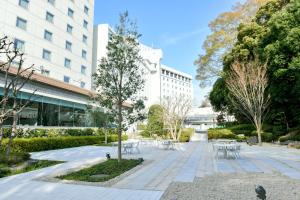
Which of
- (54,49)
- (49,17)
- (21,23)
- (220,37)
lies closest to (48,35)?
(54,49)

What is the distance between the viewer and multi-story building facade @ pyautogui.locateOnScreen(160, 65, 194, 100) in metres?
113

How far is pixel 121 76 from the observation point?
476 inches

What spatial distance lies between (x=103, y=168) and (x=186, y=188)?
4536 mm

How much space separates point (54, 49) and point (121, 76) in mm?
23129

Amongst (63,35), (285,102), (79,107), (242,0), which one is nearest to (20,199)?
(79,107)

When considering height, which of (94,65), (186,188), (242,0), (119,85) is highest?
(242,0)

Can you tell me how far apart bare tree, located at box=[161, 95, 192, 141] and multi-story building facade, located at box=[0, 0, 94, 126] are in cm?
1035

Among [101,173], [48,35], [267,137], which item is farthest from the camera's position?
[48,35]

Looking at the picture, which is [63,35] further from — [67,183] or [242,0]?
[67,183]

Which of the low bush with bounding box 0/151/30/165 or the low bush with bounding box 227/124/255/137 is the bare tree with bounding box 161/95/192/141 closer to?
the low bush with bounding box 227/124/255/137

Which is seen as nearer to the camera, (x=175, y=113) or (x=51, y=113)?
(x=51, y=113)

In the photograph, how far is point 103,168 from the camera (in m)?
10.6

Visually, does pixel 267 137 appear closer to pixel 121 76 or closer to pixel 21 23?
pixel 121 76

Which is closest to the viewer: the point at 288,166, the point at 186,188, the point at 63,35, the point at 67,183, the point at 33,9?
the point at 186,188
